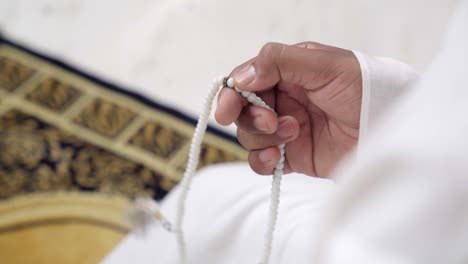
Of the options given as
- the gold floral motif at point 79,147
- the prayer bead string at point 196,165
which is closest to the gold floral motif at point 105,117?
the gold floral motif at point 79,147

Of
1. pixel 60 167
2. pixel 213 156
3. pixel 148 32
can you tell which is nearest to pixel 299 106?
pixel 213 156

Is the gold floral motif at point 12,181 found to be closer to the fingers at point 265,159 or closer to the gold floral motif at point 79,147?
the gold floral motif at point 79,147

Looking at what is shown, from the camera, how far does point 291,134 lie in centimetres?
46

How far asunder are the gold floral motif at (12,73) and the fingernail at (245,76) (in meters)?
1.06

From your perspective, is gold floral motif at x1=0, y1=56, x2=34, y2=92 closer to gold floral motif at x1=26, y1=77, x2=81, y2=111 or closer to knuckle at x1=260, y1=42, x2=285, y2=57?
gold floral motif at x1=26, y1=77, x2=81, y2=111

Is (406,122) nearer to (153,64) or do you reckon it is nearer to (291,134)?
(291,134)

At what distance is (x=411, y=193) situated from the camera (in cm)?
18

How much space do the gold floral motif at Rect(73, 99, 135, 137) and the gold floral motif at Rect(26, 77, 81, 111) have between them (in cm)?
6

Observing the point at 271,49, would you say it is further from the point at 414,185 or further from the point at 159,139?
the point at 159,139

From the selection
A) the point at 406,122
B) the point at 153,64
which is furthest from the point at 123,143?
the point at 406,122

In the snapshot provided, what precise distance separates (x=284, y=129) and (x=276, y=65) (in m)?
0.07

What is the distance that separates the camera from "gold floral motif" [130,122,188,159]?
1164mm

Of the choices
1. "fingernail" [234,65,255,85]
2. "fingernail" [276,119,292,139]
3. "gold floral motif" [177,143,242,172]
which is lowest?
"gold floral motif" [177,143,242,172]

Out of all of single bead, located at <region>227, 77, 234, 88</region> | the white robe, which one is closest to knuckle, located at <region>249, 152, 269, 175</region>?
single bead, located at <region>227, 77, 234, 88</region>
